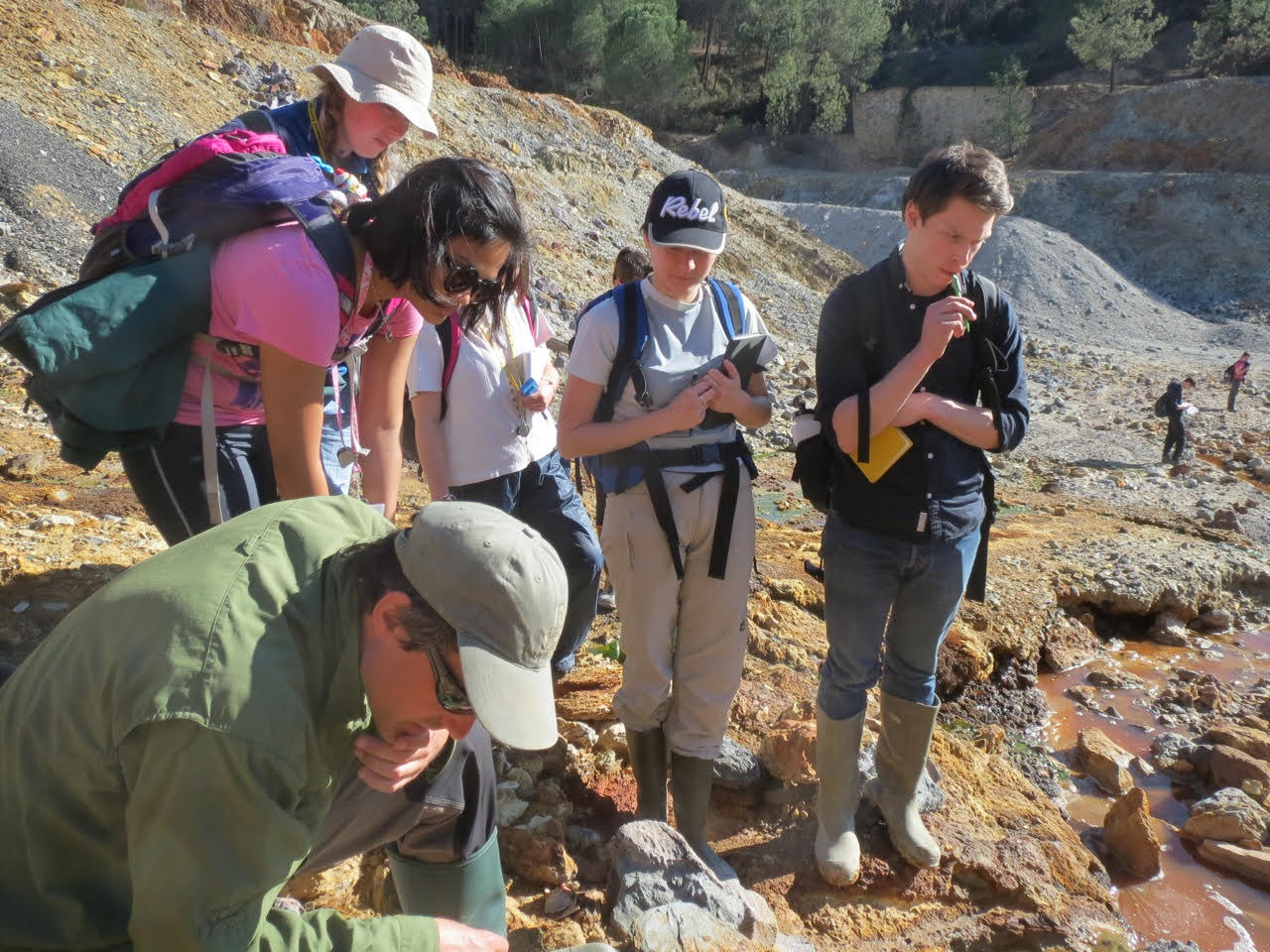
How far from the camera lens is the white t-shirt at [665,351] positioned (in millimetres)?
2730

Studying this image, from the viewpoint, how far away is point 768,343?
2865 millimetres

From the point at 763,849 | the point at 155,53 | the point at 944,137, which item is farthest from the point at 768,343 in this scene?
the point at 944,137

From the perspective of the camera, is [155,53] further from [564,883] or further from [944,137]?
[944,137]

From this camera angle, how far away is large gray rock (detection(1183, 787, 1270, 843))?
3795mm

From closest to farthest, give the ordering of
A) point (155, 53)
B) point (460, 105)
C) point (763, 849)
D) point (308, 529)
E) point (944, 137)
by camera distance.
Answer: point (308, 529)
point (763, 849)
point (155, 53)
point (460, 105)
point (944, 137)

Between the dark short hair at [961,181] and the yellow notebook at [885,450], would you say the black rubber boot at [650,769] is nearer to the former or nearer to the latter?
the yellow notebook at [885,450]

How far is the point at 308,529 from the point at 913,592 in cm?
180

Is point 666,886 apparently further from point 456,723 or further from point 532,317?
point 532,317

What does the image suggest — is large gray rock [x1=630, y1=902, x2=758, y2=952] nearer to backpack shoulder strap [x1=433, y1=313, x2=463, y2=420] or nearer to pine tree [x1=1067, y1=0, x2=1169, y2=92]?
backpack shoulder strap [x1=433, y1=313, x2=463, y2=420]

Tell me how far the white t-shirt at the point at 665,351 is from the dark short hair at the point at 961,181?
0.55 meters

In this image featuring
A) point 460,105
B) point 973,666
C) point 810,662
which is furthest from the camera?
point 460,105

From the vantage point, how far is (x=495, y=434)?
311 centimetres

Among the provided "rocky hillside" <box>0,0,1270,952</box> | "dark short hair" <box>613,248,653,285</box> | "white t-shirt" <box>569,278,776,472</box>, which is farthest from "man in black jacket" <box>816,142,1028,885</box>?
"dark short hair" <box>613,248,653,285</box>

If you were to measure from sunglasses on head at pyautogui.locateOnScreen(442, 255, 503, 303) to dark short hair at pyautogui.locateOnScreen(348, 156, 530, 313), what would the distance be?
0.07 ft
